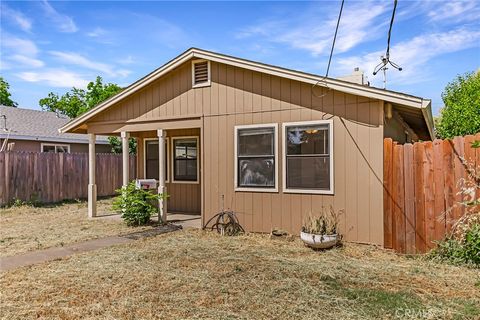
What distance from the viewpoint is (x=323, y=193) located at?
6832 millimetres

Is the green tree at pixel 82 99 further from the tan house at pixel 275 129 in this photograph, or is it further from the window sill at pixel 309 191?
the window sill at pixel 309 191

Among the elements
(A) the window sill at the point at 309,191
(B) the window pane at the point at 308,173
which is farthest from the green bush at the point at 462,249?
(B) the window pane at the point at 308,173

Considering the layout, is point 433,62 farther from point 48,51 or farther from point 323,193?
point 48,51

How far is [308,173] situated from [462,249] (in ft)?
9.21

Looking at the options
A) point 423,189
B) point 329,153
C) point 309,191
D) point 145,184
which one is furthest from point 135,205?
point 423,189

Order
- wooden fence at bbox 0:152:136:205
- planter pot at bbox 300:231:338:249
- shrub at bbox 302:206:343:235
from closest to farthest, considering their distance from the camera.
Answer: planter pot at bbox 300:231:338:249 → shrub at bbox 302:206:343:235 → wooden fence at bbox 0:152:136:205

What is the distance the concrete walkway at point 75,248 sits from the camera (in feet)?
18.2

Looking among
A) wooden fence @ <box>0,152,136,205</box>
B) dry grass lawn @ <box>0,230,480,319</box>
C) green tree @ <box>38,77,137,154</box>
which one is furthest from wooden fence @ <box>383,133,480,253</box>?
green tree @ <box>38,77,137,154</box>

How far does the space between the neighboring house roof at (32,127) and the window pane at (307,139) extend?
1228cm

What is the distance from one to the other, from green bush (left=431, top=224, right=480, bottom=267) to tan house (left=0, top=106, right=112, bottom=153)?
49.2 ft

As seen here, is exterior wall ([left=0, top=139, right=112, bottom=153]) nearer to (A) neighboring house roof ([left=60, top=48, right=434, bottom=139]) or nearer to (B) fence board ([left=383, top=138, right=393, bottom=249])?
(A) neighboring house roof ([left=60, top=48, right=434, bottom=139])

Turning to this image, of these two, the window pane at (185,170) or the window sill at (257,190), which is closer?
the window sill at (257,190)

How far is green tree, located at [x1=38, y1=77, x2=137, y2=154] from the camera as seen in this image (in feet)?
87.3

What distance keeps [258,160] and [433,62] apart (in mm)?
4940
